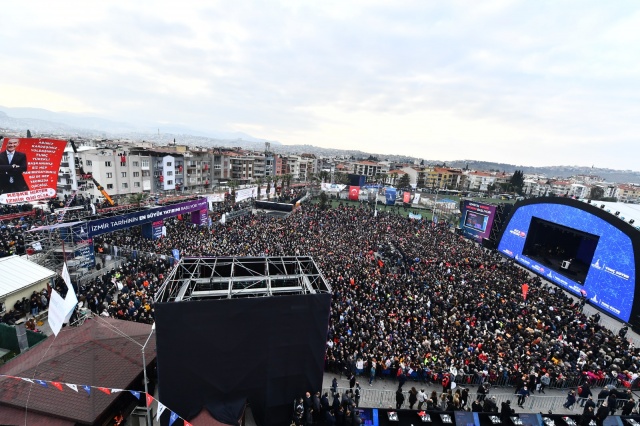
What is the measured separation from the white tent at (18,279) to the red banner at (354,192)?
43.2 m

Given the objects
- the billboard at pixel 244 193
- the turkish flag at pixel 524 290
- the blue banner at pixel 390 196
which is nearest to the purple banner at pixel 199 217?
the billboard at pixel 244 193

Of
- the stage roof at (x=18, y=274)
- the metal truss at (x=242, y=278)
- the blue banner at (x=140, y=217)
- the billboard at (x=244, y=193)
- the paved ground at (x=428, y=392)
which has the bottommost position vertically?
the paved ground at (x=428, y=392)

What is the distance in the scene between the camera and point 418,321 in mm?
14484

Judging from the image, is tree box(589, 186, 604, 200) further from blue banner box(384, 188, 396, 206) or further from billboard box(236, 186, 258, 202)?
billboard box(236, 186, 258, 202)

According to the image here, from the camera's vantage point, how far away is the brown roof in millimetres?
7395

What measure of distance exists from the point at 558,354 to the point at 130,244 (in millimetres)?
26638

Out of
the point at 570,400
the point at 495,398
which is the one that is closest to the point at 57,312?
the point at 495,398

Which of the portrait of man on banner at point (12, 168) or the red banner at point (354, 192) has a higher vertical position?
the portrait of man on banner at point (12, 168)

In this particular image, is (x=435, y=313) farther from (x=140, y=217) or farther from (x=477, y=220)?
(x=477, y=220)

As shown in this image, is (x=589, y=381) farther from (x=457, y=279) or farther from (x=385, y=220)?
(x=385, y=220)

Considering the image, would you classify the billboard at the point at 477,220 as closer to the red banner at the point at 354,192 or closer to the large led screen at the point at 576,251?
the large led screen at the point at 576,251

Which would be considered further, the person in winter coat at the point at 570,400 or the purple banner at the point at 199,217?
the purple banner at the point at 199,217

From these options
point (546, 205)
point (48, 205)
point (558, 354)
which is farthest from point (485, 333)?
point (48, 205)

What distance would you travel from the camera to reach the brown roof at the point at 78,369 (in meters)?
7.39
